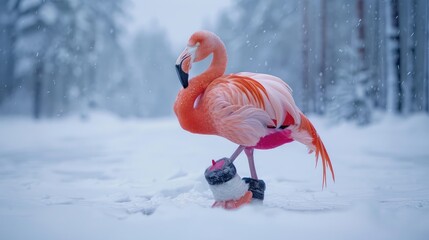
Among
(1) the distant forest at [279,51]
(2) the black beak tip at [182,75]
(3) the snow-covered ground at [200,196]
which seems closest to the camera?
(3) the snow-covered ground at [200,196]

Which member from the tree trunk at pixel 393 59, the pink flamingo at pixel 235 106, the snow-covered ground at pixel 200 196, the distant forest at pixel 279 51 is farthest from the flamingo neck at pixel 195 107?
the tree trunk at pixel 393 59

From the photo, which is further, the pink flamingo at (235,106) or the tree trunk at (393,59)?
the tree trunk at (393,59)

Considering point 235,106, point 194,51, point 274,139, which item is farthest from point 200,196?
point 194,51

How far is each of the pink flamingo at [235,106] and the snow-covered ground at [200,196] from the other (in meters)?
0.39

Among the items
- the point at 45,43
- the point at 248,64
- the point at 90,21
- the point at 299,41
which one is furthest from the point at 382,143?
the point at 90,21

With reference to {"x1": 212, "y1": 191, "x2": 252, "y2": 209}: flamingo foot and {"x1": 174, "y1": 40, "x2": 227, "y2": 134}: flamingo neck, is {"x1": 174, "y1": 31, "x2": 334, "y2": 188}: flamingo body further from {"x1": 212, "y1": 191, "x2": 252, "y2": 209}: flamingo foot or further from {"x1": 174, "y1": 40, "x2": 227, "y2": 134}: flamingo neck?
{"x1": 212, "y1": 191, "x2": 252, "y2": 209}: flamingo foot

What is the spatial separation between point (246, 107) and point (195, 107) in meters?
0.32

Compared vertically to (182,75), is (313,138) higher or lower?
lower

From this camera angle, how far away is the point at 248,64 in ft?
26.8

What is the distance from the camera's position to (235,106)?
1.81 m

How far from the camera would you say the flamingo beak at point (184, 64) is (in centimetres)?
194

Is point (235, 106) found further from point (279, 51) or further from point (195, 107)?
point (279, 51)

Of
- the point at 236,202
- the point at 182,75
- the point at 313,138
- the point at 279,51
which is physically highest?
the point at 279,51

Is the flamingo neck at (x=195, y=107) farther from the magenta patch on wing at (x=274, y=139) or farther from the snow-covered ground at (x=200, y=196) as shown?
the snow-covered ground at (x=200, y=196)
